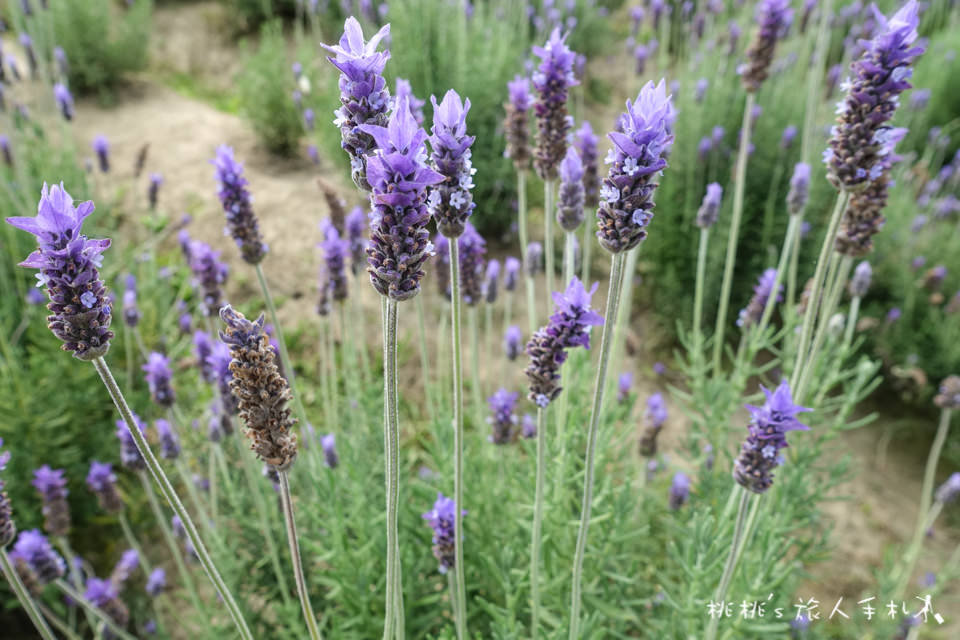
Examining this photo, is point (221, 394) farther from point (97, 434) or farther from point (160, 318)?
point (160, 318)

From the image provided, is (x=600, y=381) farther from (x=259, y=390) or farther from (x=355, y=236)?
(x=355, y=236)

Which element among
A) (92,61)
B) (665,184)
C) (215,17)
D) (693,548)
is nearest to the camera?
(693,548)

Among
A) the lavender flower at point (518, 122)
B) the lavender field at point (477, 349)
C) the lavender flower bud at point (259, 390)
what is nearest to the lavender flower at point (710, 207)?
the lavender field at point (477, 349)

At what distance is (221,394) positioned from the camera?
1983 mm

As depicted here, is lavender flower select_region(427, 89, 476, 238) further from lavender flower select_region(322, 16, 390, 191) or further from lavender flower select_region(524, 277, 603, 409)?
lavender flower select_region(524, 277, 603, 409)

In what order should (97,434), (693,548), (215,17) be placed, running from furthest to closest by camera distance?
(215,17)
(97,434)
(693,548)

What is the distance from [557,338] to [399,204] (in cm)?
49

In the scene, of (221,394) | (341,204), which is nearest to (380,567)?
(221,394)

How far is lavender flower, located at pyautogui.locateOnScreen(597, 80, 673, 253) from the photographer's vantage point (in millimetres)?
1099

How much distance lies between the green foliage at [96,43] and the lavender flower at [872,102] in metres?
6.45

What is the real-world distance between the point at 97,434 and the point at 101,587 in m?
1.13

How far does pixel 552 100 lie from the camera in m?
1.79

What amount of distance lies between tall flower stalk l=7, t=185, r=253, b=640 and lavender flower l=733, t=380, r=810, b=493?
113 centimetres

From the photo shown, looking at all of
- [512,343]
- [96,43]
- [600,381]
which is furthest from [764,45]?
[96,43]
